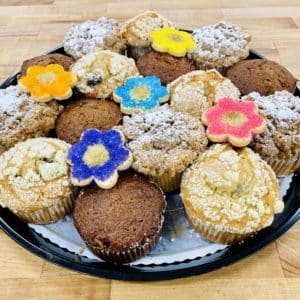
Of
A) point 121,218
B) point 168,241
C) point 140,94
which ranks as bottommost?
point 168,241

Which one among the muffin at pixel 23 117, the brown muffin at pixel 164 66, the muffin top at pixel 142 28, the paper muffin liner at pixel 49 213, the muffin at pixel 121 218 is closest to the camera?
the muffin at pixel 121 218

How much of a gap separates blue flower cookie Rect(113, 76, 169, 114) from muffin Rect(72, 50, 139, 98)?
2.4 inches

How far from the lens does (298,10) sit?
2537 mm

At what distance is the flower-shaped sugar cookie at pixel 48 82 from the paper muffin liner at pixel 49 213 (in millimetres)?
435

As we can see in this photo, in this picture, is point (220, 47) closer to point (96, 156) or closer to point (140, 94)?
point (140, 94)

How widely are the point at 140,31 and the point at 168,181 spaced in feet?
2.84

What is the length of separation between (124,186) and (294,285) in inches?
23.7

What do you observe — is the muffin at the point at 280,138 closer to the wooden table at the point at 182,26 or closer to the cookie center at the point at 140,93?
the wooden table at the point at 182,26

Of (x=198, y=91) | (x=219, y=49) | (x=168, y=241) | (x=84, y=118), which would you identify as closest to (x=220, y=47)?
(x=219, y=49)

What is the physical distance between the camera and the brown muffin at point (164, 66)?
1750 mm

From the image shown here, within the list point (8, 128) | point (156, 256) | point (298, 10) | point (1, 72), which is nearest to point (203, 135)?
point (156, 256)

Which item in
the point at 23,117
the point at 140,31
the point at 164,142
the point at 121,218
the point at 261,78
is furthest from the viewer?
the point at 140,31

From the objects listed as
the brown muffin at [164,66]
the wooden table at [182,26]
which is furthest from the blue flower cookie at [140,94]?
the wooden table at [182,26]

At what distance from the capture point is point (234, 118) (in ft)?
4.56
